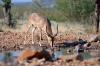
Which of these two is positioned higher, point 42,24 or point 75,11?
point 42,24

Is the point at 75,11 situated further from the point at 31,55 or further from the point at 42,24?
the point at 31,55

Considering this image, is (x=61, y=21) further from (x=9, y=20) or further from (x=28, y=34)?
(x=28, y=34)

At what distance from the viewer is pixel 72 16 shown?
4053 cm

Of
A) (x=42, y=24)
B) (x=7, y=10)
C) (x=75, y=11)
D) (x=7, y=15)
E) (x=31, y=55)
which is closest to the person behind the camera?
(x=31, y=55)

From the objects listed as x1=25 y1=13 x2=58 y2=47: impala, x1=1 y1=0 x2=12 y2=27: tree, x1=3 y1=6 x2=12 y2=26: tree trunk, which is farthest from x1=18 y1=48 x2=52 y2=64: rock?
x1=3 y1=6 x2=12 y2=26: tree trunk

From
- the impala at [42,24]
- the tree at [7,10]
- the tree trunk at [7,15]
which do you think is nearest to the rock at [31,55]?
the impala at [42,24]

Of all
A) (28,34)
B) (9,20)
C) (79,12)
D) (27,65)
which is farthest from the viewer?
(79,12)

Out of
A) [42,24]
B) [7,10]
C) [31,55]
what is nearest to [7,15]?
[7,10]

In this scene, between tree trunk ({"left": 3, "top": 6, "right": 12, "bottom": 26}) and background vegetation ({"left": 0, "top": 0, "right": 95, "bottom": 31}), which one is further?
background vegetation ({"left": 0, "top": 0, "right": 95, "bottom": 31})

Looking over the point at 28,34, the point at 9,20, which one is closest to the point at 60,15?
the point at 9,20

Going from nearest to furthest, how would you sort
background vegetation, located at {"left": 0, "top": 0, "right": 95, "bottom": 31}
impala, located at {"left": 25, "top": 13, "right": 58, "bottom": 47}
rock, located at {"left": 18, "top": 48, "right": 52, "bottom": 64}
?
1. rock, located at {"left": 18, "top": 48, "right": 52, "bottom": 64}
2. impala, located at {"left": 25, "top": 13, "right": 58, "bottom": 47}
3. background vegetation, located at {"left": 0, "top": 0, "right": 95, "bottom": 31}

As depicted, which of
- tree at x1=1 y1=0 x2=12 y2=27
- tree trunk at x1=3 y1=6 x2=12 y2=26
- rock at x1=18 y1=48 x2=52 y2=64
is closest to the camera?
rock at x1=18 y1=48 x2=52 y2=64

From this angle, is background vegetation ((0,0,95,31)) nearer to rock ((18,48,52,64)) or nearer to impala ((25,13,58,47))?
impala ((25,13,58,47))

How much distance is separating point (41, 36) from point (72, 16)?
15872 millimetres
